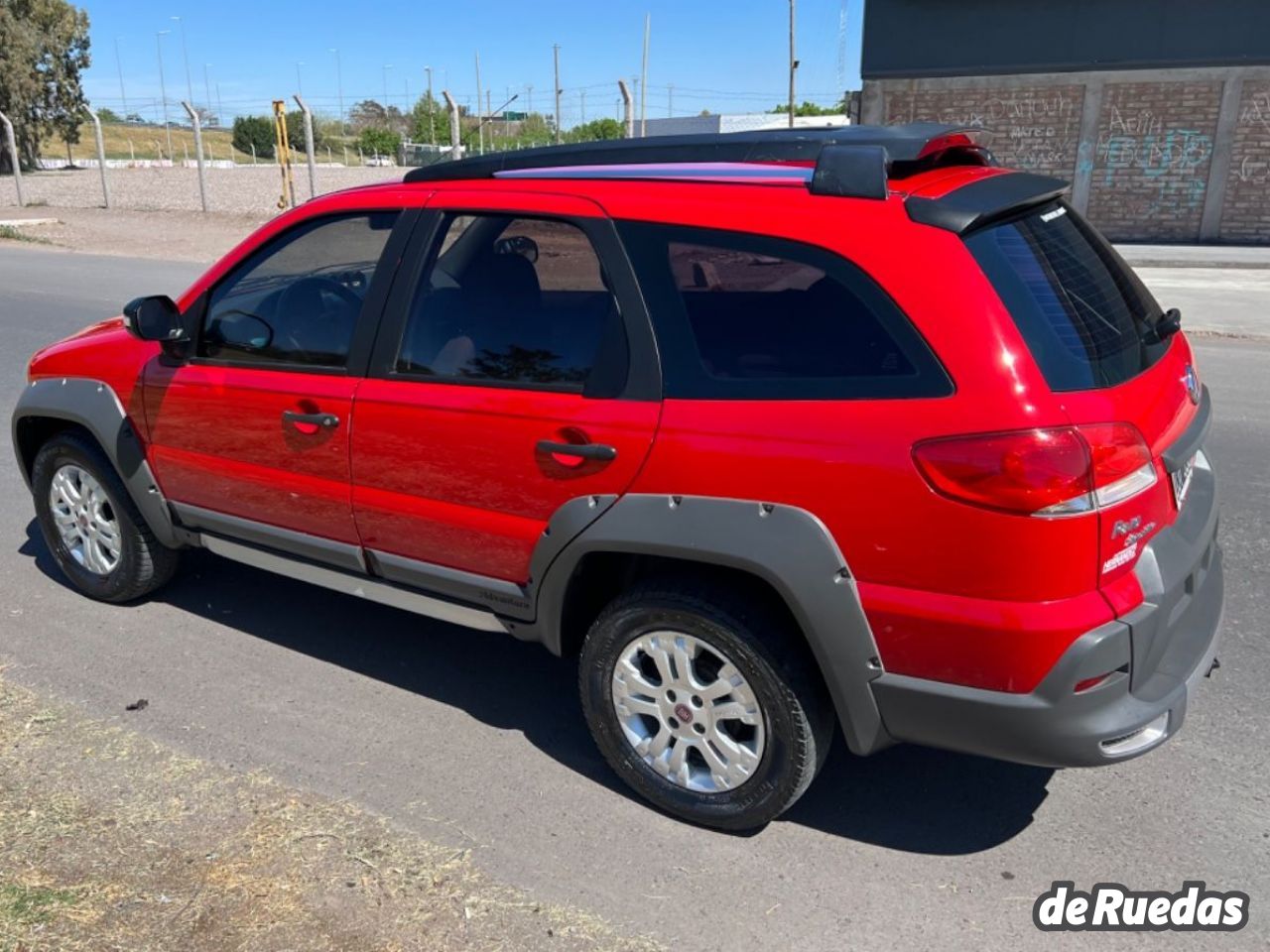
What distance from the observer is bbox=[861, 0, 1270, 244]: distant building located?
63.6 feet

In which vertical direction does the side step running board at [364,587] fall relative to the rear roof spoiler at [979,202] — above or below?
below

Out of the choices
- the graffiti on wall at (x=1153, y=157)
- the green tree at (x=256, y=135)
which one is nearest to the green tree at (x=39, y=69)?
the green tree at (x=256, y=135)

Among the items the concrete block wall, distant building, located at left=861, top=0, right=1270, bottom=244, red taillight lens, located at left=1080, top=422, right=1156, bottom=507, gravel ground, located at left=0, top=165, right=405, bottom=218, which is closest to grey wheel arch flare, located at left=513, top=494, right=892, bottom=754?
red taillight lens, located at left=1080, top=422, right=1156, bottom=507

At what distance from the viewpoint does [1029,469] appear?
2438 millimetres

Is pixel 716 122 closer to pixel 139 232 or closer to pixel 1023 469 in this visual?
pixel 139 232

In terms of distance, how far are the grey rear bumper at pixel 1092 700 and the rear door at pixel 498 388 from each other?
0.99 metres

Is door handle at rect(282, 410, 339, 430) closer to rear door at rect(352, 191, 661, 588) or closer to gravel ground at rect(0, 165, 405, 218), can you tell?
rear door at rect(352, 191, 661, 588)

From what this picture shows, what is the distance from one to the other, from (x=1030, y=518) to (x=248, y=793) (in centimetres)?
240

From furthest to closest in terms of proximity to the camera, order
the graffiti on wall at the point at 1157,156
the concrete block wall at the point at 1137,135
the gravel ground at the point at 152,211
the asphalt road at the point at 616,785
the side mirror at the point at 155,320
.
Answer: the gravel ground at the point at 152,211 → the graffiti on wall at the point at 1157,156 → the concrete block wall at the point at 1137,135 → the side mirror at the point at 155,320 → the asphalt road at the point at 616,785

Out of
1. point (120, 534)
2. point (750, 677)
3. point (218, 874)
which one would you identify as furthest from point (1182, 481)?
point (120, 534)

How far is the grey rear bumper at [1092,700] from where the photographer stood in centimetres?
251

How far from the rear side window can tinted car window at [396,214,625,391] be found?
227 millimetres

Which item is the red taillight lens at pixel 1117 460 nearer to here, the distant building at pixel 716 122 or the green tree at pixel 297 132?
the distant building at pixel 716 122

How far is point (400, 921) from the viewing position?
8.80 ft
